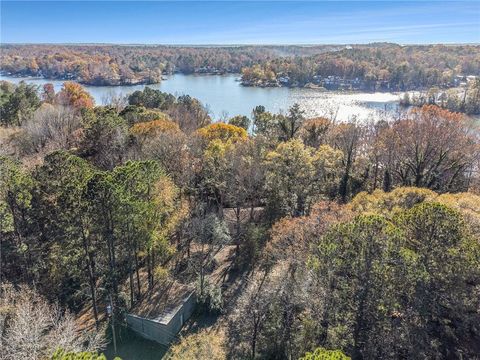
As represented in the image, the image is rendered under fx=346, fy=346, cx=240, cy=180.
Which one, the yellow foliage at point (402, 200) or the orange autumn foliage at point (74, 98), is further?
the orange autumn foliage at point (74, 98)

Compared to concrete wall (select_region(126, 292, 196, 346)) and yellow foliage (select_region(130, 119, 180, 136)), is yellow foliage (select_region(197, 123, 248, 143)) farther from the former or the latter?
concrete wall (select_region(126, 292, 196, 346))

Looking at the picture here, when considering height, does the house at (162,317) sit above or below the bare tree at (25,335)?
below

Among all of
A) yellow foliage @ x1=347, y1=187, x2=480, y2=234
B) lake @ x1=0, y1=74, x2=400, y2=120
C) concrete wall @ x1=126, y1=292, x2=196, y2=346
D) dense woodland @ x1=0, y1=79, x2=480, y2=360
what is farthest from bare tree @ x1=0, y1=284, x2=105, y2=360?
lake @ x1=0, y1=74, x2=400, y2=120

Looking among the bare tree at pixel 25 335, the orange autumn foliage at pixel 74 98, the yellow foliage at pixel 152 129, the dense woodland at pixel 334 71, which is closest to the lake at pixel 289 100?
the orange autumn foliage at pixel 74 98

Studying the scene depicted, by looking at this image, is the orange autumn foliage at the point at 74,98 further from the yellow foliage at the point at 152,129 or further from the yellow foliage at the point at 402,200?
the yellow foliage at the point at 402,200

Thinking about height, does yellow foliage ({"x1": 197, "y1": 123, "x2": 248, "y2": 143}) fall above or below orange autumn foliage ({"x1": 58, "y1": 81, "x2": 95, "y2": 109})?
below

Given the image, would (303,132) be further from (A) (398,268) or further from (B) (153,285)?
(A) (398,268)
